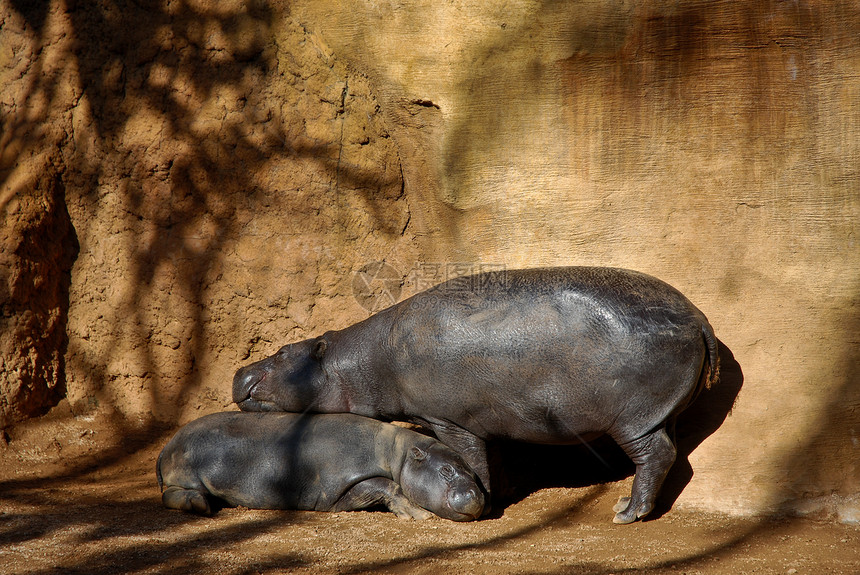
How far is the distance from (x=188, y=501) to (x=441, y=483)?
1.56m

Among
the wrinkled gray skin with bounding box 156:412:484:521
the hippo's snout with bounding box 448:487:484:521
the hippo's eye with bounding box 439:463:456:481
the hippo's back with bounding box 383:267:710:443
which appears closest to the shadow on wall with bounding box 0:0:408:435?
the wrinkled gray skin with bounding box 156:412:484:521

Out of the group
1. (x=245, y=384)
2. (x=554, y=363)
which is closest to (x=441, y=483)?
(x=554, y=363)

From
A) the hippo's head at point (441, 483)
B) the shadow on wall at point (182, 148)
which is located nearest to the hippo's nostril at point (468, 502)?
the hippo's head at point (441, 483)

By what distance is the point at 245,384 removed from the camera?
532 cm

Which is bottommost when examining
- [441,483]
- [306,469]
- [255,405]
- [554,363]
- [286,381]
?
[441,483]

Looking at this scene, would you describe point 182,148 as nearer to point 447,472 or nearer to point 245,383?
point 245,383

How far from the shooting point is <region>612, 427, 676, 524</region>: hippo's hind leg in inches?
171

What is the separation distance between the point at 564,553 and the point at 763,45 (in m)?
3.29

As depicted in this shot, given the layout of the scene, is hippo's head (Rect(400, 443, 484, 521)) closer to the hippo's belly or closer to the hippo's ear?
the hippo's belly

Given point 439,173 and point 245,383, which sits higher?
point 439,173

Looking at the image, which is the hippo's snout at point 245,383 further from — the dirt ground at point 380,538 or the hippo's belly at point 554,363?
the hippo's belly at point 554,363

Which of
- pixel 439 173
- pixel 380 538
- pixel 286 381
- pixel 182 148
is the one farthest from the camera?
pixel 182 148

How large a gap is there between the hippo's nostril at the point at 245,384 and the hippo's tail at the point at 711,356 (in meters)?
3.04

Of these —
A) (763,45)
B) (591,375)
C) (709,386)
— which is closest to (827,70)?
(763,45)
